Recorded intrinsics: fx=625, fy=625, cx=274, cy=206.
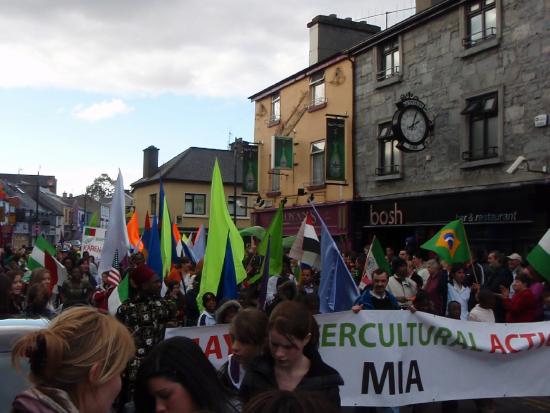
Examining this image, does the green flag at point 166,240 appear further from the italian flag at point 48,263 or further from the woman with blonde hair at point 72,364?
the woman with blonde hair at point 72,364

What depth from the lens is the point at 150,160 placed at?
48.1 m

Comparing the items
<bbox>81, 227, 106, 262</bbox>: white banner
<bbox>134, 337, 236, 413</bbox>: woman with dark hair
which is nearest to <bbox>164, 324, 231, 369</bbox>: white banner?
<bbox>134, 337, 236, 413</bbox>: woman with dark hair

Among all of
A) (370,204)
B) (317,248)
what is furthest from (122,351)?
(370,204)

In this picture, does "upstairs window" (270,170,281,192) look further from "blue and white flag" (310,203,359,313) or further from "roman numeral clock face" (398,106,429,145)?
"blue and white flag" (310,203,359,313)

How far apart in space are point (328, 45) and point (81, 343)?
23.5 meters

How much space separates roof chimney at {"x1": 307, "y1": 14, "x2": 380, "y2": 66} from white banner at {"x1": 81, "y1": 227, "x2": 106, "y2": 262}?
11700mm

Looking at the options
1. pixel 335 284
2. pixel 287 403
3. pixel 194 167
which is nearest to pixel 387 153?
pixel 335 284

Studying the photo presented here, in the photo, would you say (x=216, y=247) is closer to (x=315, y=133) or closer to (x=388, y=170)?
(x=388, y=170)

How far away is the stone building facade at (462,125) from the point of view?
14.8 metres

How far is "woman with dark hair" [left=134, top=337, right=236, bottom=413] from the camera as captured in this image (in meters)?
2.37

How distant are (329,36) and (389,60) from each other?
5.33 metres

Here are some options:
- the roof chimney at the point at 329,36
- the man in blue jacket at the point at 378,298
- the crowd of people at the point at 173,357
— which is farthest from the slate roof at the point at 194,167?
the man in blue jacket at the point at 378,298

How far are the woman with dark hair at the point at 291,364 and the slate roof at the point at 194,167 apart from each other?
41041 mm

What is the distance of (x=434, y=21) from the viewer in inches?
703
